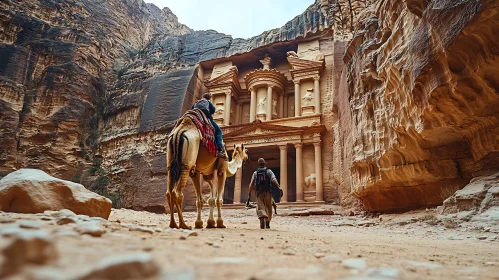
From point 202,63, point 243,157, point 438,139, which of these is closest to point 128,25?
point 202,63

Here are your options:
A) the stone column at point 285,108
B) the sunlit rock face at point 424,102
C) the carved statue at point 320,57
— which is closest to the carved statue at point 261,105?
the stone column at point 285,108

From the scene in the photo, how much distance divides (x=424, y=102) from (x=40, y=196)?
7982mm

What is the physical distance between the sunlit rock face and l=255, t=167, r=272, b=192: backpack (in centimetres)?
388

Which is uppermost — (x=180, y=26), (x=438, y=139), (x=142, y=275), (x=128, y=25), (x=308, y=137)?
(x=180, y=26)

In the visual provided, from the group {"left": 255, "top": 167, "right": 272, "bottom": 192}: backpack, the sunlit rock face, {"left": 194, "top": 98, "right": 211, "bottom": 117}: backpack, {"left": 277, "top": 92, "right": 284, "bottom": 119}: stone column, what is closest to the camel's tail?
{"left": 194, "top": 98, "right": 211, "bottom": 117}: backpack

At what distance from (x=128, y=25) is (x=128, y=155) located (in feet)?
49.4

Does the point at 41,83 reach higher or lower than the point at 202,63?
lower

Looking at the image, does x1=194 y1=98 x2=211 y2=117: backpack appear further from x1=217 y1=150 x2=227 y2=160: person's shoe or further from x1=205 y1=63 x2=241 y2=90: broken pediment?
x1=205 y1=63 x2=241 y2=90: broken pediment

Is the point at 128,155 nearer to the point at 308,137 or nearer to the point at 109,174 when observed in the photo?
the point at 109,174

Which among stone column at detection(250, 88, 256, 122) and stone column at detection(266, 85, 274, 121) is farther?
stone column at detection(250, 88, 256, 122)

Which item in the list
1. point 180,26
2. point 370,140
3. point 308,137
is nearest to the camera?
point 370,140

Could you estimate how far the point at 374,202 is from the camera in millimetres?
10430

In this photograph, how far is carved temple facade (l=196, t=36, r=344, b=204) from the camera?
787 inches

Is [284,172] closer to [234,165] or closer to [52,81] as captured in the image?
[234,165]
